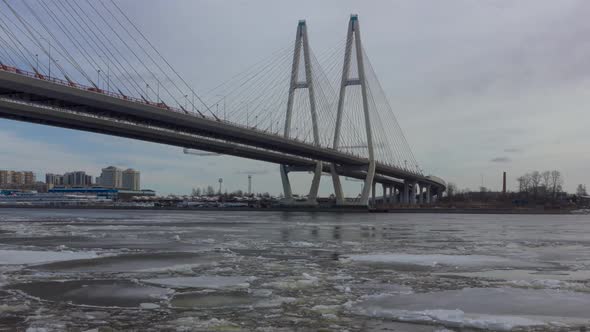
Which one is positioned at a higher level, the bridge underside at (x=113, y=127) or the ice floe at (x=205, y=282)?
the bridge underside at (x=113, y=127)

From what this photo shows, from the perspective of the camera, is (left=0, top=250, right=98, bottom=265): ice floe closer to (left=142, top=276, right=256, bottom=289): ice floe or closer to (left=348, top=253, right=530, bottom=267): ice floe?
(left=142, top=276, right=256, bottom=289): ice floe

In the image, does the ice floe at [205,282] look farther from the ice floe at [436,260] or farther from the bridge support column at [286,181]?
the bridge support column at [286,181]

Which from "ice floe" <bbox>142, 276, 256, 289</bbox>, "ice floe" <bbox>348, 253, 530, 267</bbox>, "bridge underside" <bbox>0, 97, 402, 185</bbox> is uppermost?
"bridge underside" <bbox>0, 97, 402, 185</bbox>

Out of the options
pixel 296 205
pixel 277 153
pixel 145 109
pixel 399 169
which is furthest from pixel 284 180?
pixel 145 109

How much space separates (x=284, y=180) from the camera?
87.6 metres

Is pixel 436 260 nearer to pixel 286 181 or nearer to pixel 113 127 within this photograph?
pixel 113 127

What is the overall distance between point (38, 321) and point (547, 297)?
8104mm

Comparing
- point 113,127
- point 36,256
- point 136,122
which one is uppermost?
point 136,122

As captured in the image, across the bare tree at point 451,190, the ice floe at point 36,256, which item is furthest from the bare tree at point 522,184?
the ice floe at point 36,256

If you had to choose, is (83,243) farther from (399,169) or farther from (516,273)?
(399,169)

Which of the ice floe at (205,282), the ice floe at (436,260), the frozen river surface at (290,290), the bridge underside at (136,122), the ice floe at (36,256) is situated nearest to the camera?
the frozen river surface at (290,290)

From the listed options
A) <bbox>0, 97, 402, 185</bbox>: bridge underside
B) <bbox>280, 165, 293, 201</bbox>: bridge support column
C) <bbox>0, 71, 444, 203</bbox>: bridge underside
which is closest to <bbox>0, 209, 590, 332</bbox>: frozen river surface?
<bbox>0, 71, 444, 203</bbox>: bridge underside

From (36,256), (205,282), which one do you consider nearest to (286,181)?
(36,256)

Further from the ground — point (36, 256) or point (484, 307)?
point (484, 307)
